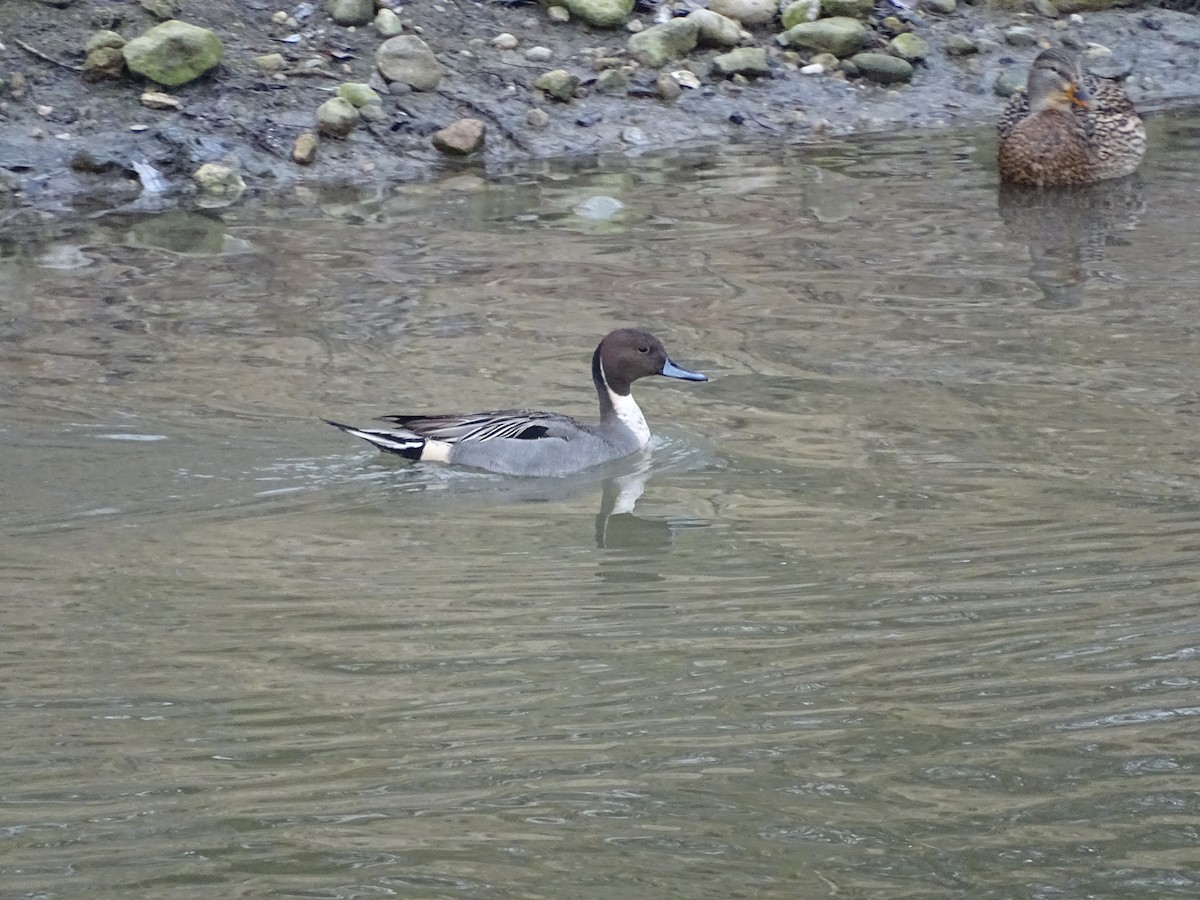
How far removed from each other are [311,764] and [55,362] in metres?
4.38

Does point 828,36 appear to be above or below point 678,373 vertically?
above

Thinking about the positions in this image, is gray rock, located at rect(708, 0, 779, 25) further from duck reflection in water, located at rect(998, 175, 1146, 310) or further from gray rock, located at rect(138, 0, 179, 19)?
gray rock, located at rect(138, 0, 179, 19)

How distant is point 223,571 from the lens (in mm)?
5375

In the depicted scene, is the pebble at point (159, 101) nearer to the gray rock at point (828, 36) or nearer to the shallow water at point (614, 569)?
the shallow water at point (614, 569)

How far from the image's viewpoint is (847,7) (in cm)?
1406

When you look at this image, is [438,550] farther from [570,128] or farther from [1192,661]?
[570,128]

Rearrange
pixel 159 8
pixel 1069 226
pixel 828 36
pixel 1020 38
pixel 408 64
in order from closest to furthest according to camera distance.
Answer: pixel 1069 226 → pixel 159 8 → pixel 408 64 → pixel 828 36 → pixel 1020 38

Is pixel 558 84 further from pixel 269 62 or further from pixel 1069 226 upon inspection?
pixel 1069 226

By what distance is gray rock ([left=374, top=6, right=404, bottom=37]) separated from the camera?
13.1 m

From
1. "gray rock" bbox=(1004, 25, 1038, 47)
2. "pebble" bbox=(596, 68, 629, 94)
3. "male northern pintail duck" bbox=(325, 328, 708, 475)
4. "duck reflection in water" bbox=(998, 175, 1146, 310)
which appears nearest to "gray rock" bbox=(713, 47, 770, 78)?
"pebble" bbox=(596, 68, 629, 94)

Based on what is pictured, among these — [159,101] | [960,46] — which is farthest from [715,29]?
[159,101]

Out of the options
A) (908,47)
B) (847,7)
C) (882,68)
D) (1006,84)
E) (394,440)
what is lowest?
(394,440)

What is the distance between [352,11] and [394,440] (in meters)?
7.18

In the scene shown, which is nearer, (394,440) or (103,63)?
(394,440)
